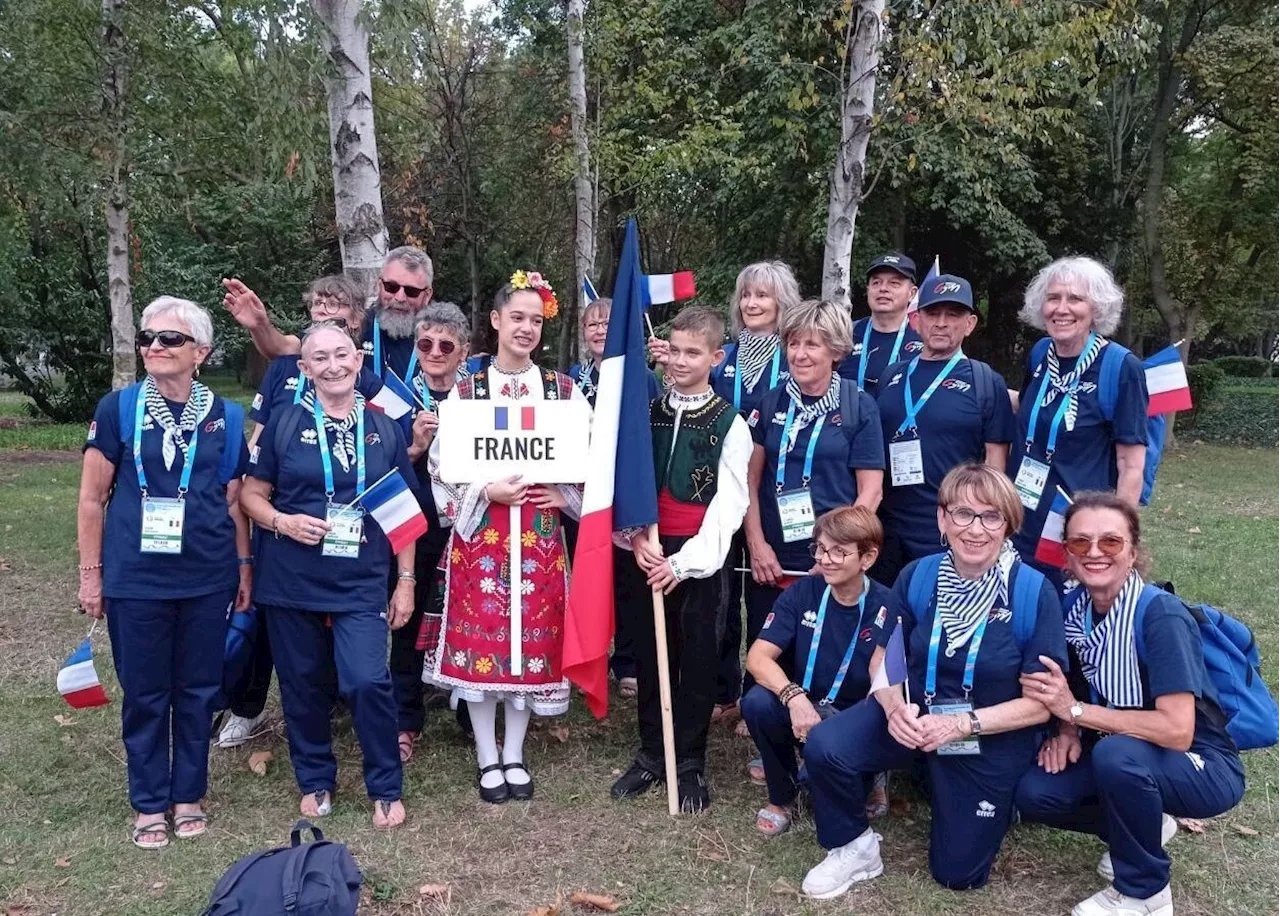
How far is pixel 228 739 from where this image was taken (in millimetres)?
4906

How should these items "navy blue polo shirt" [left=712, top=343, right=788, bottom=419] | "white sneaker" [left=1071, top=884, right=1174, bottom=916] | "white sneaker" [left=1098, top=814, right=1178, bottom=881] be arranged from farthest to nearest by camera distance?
"navy blue polo shirt" [left=712, top=343, right=788, bottom=419], "white sneaker" [left=1098, top=814, right=1178, bottom=881], "white sneaker" [left=1071, top=884, right=1174, bottom=916]

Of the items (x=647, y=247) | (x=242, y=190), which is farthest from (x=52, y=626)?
(x=647, y=247)

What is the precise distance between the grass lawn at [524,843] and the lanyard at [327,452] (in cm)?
138

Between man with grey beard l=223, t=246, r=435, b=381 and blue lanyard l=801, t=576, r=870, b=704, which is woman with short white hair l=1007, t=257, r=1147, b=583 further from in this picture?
man with grey beard l=223, t=246, r=435, b=381

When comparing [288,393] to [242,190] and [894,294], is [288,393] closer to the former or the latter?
[894,294]

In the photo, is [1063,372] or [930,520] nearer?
[1063,372]

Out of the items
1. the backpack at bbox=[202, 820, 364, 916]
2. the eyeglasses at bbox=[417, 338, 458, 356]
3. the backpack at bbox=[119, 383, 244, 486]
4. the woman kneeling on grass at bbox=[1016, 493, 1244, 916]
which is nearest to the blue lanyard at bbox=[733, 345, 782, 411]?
the eyeglasses at bbox=[417, 338, 458, 356]

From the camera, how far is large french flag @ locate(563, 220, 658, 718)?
414 cm

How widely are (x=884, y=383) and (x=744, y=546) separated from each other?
1016 mm

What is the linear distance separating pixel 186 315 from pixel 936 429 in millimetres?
3058

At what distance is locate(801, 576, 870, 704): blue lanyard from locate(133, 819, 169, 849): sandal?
2.58 m

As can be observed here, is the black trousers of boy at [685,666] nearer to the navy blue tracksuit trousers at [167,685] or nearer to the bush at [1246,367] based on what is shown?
the navy blue tracksuit trousers at [167,685]

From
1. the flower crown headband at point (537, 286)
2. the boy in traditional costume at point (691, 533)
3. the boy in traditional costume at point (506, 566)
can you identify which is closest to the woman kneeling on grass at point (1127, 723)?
the boy in traditional costume at point (691, 533)

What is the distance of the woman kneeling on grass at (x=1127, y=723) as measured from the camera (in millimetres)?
3314
